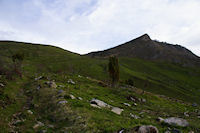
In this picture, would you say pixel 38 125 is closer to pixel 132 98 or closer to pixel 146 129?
pixel 146 129

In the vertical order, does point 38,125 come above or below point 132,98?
above

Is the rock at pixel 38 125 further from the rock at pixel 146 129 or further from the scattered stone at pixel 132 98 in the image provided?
the scattered stone at pixel 132 98

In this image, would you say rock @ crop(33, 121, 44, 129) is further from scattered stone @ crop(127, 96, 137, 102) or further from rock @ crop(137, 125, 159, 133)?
scattered stone @ crop(127, 96, 137, 102)

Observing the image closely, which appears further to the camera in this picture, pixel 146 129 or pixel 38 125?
pixel 38 125

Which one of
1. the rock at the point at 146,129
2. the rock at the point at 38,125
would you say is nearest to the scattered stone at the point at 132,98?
the rock at the point at 146,129

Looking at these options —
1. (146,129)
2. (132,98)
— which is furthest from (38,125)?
(132,98)

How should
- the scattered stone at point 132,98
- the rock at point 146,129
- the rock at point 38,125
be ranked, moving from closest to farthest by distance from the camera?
the rock at point 146,129, the rock at point 38,125, the scattered stone at point 132,98

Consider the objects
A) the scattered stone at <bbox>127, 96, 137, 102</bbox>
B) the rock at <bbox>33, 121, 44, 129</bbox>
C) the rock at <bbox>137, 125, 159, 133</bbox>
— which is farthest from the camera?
the scattered stone at <bbox>127, 96, 137, 102</bbox>

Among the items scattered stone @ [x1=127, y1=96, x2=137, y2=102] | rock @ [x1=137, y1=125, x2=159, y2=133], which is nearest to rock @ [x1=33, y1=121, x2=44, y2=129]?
rock @ [x1=137, y1=125, x2=159, y2=133]

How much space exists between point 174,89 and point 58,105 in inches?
3717

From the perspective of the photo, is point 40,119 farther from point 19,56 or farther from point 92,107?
point 19,56

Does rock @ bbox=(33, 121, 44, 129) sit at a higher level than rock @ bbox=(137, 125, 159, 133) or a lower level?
lower

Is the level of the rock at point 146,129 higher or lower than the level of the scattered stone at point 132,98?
higher

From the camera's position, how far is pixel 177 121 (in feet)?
45.9
